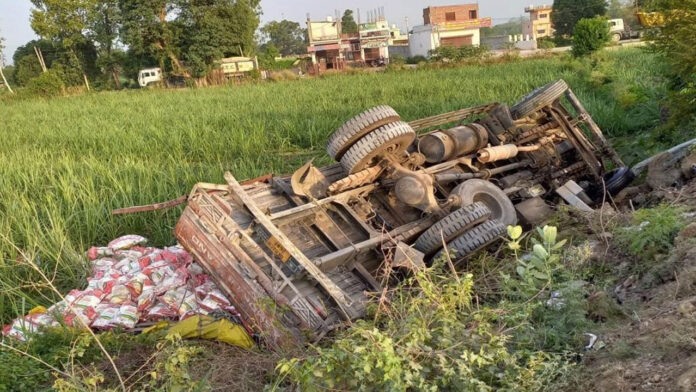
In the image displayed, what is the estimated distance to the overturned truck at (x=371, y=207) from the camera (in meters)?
3.20

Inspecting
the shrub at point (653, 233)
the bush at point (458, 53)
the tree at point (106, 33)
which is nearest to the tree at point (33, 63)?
the tree at point (106, 33)

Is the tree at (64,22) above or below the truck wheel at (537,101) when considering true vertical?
above

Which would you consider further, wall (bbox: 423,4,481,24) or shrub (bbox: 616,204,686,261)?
wall (bbox: 423,4,481,24)

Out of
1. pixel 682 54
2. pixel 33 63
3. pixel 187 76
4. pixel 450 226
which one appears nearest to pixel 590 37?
pixel 682 54

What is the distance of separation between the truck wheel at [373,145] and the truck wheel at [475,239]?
37.6 inches

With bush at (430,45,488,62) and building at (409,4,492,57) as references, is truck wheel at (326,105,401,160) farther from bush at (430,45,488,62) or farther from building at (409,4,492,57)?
building at (409,4,492,57)

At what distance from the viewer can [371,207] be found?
4121mm

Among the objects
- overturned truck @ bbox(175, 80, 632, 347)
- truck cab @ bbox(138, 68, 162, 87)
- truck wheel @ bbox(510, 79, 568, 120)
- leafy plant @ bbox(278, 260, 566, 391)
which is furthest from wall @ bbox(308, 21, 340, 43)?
leafy plant @ bbox(278, 260, 566, 391)

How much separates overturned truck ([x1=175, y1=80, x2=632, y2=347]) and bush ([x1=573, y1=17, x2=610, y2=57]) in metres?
17.4

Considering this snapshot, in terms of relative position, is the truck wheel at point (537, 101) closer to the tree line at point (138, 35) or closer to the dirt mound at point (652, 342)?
the dirt mound at point (652, 342)

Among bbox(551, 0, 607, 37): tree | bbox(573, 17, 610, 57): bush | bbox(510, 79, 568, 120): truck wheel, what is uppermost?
bbox(551, 0, 607, 37): tree

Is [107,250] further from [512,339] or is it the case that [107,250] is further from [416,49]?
[416,49]

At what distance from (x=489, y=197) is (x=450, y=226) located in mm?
778

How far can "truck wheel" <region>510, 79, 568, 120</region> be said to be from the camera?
552 centimetres
